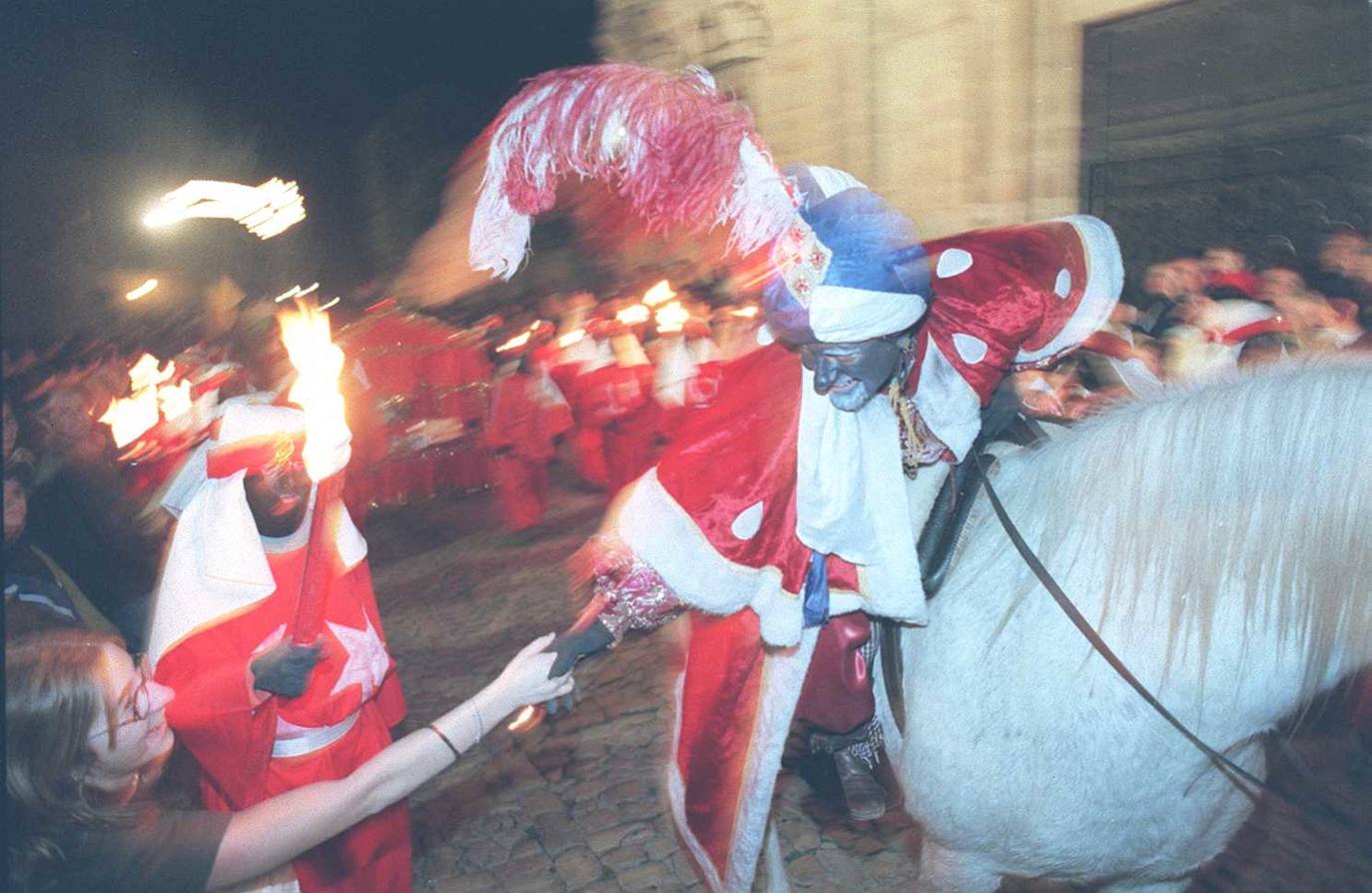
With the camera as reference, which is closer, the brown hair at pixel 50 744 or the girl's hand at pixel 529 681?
the brown hair at pixel 50 744

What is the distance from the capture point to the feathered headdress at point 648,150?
6.46 feet

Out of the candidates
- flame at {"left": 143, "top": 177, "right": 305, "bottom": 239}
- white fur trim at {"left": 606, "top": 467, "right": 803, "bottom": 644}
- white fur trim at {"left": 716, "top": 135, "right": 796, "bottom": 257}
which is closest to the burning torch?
white fur trim at {"left": 606, "top": 467, "right": 803, "bottom": 644}

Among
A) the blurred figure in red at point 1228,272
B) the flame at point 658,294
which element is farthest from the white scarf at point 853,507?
the flame at point 658,294

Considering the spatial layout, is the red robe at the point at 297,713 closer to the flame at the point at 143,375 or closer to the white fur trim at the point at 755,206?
the white fur trim at the point at 755,206

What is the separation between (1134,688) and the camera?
1.96m

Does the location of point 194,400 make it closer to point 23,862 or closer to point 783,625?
point 23,862

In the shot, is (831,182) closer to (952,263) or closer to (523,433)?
(952,263)

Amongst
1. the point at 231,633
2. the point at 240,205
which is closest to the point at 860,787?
the point at 231,633

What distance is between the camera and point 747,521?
6.73 ft

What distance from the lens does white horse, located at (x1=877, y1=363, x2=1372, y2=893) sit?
5.93 ft

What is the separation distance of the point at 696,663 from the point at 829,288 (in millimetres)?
1099

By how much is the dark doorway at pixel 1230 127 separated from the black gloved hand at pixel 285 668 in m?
5.96

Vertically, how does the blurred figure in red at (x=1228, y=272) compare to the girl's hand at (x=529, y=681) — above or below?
below

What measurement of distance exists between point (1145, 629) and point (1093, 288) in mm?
885
